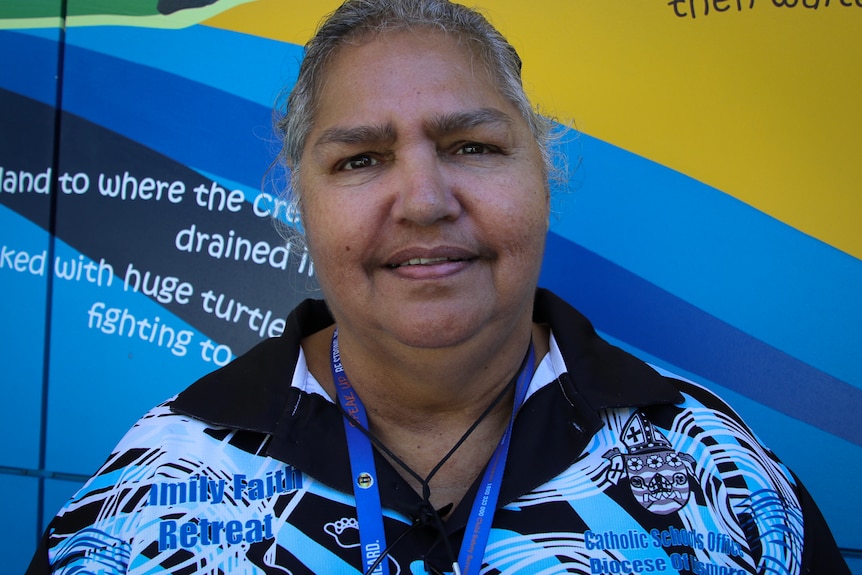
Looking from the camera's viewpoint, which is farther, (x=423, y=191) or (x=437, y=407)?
(x=437, y=407)

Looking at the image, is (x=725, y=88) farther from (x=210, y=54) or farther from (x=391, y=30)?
(x=210, y=54)

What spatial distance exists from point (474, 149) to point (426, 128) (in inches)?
4.9

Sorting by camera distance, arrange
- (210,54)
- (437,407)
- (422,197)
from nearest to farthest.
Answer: (422,197) → (437,407) → (210,54)

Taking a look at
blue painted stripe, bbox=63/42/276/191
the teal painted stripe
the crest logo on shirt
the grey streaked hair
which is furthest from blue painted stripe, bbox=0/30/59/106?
the crest logo on shirt

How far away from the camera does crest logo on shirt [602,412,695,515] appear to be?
48.2 inches

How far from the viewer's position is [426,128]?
119 cm

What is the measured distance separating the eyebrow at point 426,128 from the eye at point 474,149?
4cm

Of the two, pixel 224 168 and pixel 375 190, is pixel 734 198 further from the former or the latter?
pixel 224 168

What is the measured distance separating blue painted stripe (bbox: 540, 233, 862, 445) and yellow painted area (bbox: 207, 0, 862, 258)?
1.32 ft

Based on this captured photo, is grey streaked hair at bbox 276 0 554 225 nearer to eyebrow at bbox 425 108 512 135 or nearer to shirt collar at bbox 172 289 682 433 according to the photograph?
eyebrow at bbox 425 108 512 135

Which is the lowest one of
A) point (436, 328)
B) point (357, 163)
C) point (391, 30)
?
point (436, 328)

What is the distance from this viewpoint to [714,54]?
1.99 m

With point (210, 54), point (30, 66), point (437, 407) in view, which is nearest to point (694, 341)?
point (437, 407)

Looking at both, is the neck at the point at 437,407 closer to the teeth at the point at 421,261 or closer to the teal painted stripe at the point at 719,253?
the teeth at the point at 421,261
